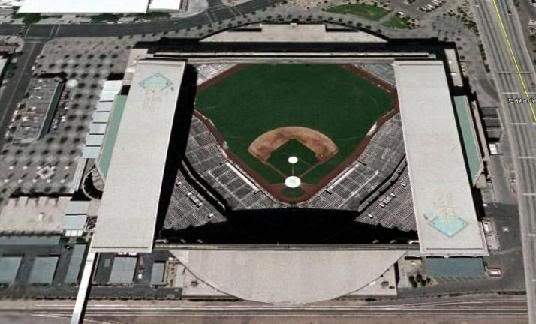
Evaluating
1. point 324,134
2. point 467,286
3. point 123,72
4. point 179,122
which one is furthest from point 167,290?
point 123,72

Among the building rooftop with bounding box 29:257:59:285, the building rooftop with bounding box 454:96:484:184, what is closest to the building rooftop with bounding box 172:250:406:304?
the building rooftop with bounding box 29:257:59:285

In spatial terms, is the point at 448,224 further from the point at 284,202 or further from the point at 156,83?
the point at 156,83

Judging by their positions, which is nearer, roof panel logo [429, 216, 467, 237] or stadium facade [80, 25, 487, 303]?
stadium facade [80, 25, 487, 303]

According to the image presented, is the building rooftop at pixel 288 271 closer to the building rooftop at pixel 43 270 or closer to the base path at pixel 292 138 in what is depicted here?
the base path at pixel 292 138

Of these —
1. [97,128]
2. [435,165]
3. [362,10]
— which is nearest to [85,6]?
[97,128]

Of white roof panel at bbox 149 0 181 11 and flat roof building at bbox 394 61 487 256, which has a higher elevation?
white roof panel at bbox 149 0 181 11

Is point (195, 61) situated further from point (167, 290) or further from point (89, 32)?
point (167, 290)

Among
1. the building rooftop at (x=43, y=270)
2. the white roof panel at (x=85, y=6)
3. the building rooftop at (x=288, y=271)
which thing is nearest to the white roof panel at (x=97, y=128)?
the building rooftop at (x=43, y=270)

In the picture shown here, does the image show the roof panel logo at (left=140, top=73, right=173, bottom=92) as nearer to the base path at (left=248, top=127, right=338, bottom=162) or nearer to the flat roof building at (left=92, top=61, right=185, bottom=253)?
the flat roof building at (left=92, top=61, right=185, bottom=253)
